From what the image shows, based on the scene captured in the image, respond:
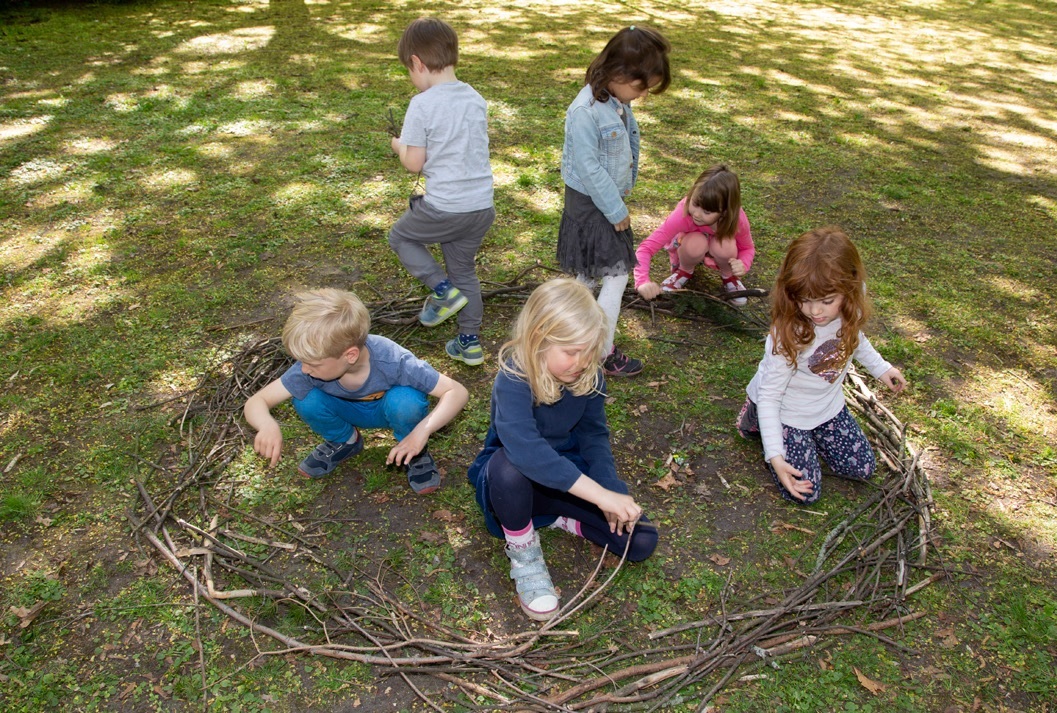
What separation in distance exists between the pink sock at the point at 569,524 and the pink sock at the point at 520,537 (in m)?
0.27

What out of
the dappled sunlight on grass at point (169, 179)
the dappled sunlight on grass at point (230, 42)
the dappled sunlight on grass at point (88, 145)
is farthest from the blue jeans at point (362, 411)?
the dappled sunlight on grass at point (230, 42)

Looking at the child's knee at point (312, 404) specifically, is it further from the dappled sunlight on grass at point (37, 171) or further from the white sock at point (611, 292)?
the dappled sunlight on grass at point (37, 171)

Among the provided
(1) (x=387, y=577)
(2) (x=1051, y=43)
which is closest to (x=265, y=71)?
(1) (x=387, y=577)

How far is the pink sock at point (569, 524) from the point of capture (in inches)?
122

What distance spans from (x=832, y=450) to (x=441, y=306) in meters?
2.21

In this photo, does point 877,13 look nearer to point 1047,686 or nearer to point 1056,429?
point 1056,429

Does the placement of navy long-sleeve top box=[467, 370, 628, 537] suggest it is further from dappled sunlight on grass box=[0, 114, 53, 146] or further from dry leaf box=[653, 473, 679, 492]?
dappled sunlight on grass box=[0, 114, 53, 146]

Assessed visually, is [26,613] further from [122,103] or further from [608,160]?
[122,103]

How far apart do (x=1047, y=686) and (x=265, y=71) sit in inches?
354

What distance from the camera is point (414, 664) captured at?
101 inches

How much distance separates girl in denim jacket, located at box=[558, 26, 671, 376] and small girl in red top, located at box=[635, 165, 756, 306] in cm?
47

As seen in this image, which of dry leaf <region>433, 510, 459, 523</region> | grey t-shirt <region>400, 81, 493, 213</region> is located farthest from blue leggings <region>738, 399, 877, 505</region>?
grey t-shirt <region>400, 81, 493, 213</region>

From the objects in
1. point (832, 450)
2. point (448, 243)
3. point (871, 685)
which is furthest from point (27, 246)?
point (871, 685)

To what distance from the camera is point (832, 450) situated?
3422 mm
